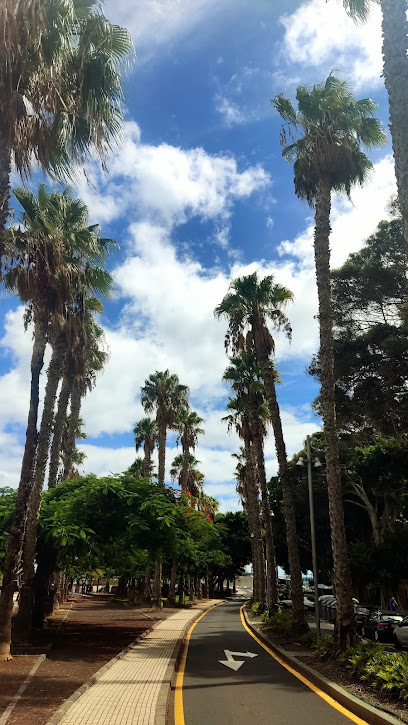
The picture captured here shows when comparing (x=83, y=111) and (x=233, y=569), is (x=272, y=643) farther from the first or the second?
(x=233, y=569)

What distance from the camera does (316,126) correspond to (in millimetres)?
16797

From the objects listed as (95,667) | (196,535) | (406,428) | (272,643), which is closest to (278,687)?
(95,667)

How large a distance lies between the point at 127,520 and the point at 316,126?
14059 mm

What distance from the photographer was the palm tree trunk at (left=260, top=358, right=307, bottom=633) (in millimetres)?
18289

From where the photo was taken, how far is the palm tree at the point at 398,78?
27.3 ft

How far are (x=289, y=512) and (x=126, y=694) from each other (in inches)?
428

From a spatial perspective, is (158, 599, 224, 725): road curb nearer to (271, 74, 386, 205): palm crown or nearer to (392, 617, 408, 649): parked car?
(392, 617, 408, 649): parked car

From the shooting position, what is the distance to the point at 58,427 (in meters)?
24.3

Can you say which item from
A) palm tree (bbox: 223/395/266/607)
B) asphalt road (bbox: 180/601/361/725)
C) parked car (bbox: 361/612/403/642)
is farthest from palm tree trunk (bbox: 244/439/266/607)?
asphalt road (bbox: 180/601/361/725)

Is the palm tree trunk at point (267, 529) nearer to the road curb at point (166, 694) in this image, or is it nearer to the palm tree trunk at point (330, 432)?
the road curb at point (166, 694)

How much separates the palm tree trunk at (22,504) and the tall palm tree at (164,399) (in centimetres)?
2291

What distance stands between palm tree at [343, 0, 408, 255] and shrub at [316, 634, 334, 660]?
10152 millimetres

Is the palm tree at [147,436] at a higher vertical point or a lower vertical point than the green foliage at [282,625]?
higher

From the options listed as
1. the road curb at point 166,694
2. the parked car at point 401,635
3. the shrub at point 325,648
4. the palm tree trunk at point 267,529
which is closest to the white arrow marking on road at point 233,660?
the road curb at point 166,694
